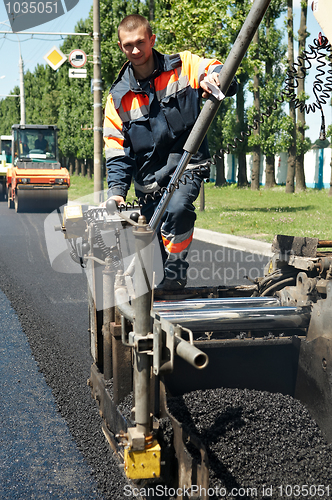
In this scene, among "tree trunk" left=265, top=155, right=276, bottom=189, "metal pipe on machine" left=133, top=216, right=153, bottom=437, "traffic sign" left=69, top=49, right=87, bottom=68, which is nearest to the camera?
"metal pipe on machine" left=133, top=216, right=153, bottom=437

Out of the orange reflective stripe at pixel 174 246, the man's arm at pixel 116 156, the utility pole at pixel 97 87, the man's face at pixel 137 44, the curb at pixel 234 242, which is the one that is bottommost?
the curb at pixel 234 242

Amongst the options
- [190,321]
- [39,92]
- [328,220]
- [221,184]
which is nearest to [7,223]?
[328,220]

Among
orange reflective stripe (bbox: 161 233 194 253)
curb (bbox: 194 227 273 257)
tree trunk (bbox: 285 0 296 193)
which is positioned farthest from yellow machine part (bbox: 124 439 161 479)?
tree trunk (bbox: 285 0 296 193)

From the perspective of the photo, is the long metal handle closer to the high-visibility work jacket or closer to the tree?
the high-visibility work jacket

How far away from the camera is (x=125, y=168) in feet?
11.3

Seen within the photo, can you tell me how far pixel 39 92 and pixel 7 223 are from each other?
5295 centimetres

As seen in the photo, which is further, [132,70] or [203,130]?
[132,70]

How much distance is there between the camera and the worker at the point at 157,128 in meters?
3.12

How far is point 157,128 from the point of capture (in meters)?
3.25

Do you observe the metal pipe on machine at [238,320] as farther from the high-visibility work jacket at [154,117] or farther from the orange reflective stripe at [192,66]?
the orange reflective stripe at [192,66]

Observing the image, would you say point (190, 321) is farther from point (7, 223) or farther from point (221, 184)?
point (221, 184)

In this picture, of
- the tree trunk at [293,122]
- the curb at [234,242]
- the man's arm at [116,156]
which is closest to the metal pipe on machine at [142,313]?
the man's arm at [116,156]

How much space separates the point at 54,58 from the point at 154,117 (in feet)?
50.7

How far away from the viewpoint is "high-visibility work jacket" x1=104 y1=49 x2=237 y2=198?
317cm
